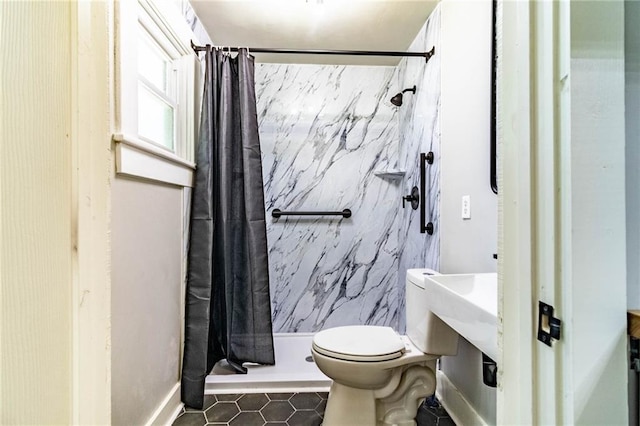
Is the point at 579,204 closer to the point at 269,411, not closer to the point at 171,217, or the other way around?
the point at 171,217

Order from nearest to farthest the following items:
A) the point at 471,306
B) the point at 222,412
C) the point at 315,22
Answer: the point at 471,306
the point at 222,412
the point at 315,22

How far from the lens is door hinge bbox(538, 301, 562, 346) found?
0.45 meters

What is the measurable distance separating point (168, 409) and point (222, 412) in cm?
26

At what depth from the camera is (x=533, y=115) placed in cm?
47

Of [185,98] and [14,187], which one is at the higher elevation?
[185,98]

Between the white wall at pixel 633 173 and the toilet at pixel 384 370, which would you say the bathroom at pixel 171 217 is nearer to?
the toilet at pixel 384 370

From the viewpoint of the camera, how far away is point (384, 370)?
1.44m

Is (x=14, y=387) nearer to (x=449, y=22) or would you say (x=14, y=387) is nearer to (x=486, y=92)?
(x=486, y=92)

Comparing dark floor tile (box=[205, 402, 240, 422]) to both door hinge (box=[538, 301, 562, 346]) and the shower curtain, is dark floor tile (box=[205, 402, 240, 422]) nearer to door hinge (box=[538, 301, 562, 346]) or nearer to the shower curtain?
the shower curtain

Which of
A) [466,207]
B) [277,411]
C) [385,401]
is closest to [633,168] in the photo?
[466,207]

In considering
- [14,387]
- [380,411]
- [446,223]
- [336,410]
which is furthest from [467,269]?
[14,387]

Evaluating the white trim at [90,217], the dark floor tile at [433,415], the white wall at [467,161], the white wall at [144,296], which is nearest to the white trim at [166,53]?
the white wall at [144,296]

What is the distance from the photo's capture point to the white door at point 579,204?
43 centimetres

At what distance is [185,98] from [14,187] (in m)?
1.50
